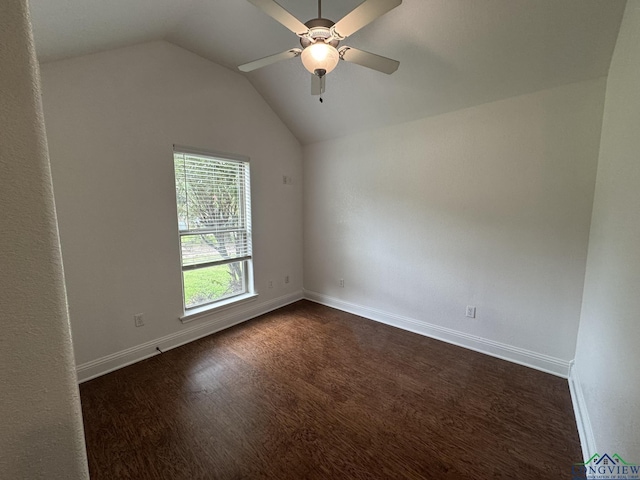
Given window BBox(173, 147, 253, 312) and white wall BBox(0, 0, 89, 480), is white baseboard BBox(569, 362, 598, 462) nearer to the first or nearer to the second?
white wall BBox(0, 0, 89, 480)

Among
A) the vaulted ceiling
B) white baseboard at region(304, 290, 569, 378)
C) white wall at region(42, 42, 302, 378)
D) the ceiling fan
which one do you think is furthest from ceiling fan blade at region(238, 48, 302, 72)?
white baseboard at region(304, 290, 569, 378)

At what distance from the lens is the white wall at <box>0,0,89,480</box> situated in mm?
412

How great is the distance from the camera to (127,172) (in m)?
2.42

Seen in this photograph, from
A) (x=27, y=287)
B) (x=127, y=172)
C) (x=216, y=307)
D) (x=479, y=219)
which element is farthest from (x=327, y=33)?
(x=216, y=307)

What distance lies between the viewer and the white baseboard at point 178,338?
234 cm

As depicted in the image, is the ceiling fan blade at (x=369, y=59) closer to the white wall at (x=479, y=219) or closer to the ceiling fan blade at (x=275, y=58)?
the ceiling fan blade at (x=275, y=58)

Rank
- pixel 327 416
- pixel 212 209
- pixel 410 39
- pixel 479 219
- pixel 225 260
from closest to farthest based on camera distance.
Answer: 1. pixel 327 416
2. pixel 410 39
3. pixel 479 219
4. pixel 212 209
5. pixel 225 260

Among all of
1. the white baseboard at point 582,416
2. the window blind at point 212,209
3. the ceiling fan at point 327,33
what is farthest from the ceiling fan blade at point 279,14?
the white baseboard at point 582,416

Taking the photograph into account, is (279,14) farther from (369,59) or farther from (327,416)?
(327,416)

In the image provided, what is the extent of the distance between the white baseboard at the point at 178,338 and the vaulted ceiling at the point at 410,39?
2.37 meters

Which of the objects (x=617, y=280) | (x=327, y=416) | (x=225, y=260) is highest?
(x=617, y=280)

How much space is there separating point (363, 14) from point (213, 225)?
2449 millimetres

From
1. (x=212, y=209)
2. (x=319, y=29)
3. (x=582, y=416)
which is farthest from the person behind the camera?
(x=212, y=209)

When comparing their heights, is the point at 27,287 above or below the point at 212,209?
below
